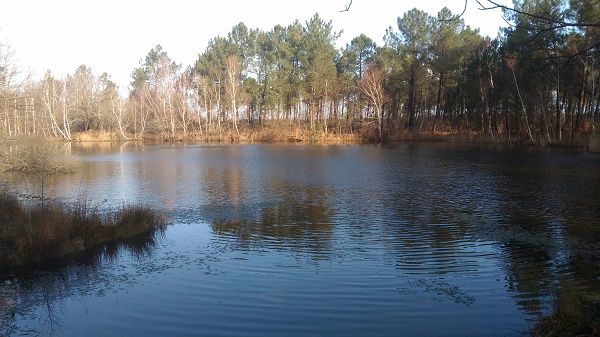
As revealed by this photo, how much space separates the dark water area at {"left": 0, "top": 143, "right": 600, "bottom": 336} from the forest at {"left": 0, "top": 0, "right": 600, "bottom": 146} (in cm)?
3156

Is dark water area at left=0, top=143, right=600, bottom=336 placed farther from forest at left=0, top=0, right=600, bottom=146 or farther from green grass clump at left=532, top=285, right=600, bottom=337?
forest at left=0, top=0, right=600, bottom=146

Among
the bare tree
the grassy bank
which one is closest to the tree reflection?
the grassy bank

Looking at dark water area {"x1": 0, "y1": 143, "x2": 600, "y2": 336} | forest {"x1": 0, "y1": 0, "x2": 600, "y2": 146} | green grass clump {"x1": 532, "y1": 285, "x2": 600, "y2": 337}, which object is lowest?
dark water area {"x1": 0, "y1": 143, "x2": 600, "y2": 336}

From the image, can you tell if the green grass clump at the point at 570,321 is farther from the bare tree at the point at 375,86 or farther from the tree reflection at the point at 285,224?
the bare tree at the point at 375,86

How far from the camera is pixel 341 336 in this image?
611 cm

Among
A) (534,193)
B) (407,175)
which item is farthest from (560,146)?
(534,193)

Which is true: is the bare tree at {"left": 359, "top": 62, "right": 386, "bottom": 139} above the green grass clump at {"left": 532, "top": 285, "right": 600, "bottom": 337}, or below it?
above

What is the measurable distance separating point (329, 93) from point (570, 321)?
61190 millimetres

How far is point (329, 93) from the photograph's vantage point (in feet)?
214

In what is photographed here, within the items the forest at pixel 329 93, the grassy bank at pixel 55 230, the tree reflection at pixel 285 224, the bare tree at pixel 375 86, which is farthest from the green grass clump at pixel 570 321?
the bare tree at pixel 375 86

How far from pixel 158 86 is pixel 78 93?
1342 centimetres

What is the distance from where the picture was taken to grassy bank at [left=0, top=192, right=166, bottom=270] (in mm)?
9482

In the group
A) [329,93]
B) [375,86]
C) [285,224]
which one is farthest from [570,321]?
[329,93]

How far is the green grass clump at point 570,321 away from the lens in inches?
201
